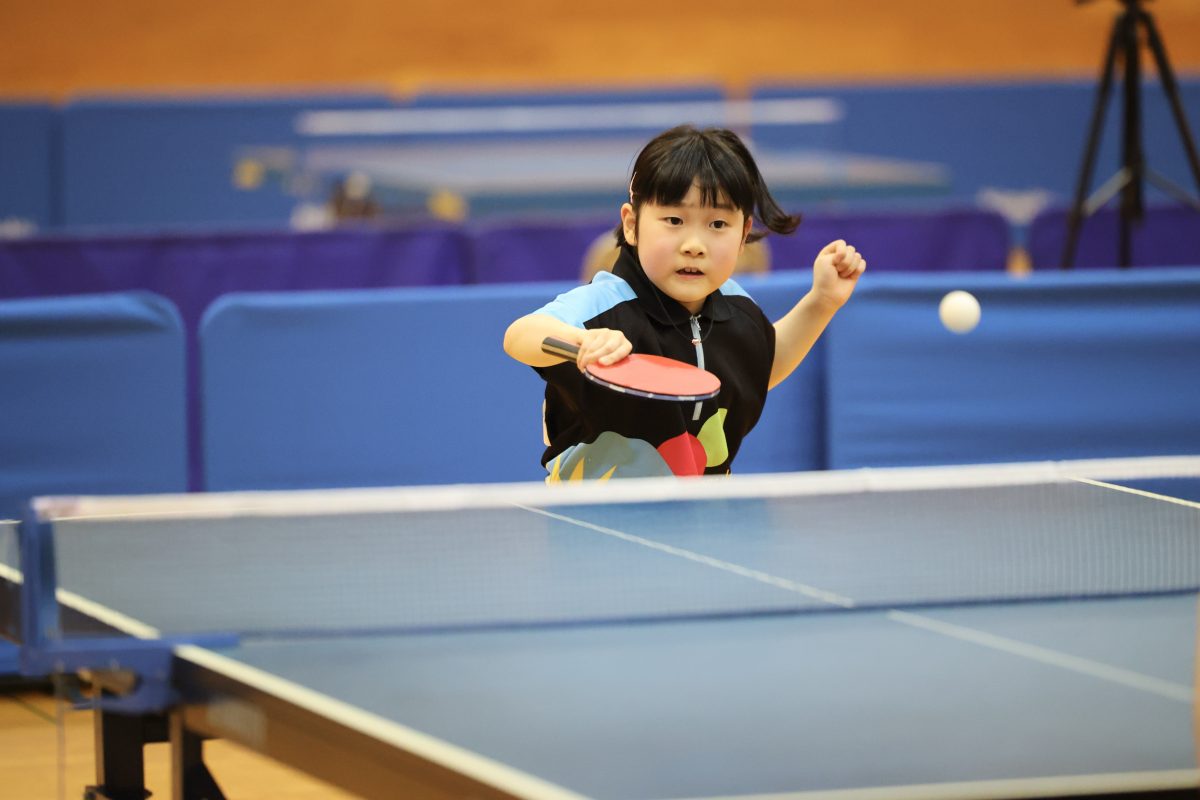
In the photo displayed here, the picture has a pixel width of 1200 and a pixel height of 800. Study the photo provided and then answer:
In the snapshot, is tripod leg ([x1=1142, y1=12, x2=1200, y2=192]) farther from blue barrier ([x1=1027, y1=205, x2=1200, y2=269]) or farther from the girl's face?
the girl's face

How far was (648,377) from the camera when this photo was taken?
228cm

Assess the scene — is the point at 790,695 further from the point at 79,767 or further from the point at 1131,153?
the point at 1131,153

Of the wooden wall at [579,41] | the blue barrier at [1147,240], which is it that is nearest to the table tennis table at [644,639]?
the blue barrier at [1147,240]

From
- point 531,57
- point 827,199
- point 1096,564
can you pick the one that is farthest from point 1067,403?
point 531,57

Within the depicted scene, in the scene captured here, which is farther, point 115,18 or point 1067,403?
point 115,18

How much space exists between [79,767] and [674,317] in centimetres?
167

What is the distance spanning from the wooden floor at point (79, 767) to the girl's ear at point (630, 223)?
1.17 metres

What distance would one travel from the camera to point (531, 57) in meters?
13.3

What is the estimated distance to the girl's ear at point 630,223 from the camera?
9.01 ft

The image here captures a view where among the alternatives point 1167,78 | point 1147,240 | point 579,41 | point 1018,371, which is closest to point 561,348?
point 1018,371

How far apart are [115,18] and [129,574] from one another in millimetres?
11489

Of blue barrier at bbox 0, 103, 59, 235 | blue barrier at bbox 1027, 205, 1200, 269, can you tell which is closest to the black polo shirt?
blue barrier at bbox 1027, 205, 1200, 269

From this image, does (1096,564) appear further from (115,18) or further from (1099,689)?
(115,18)

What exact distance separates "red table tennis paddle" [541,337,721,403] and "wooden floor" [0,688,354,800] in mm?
1122
